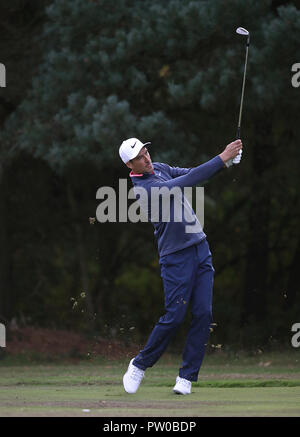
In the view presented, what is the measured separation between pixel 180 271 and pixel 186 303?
27cm

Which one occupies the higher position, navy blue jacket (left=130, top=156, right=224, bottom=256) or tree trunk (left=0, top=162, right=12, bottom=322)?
navy blue jacket (left=130, top=156, right=224, bottom=256)

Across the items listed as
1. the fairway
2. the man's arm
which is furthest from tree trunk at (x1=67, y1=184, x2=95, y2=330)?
the man's arm

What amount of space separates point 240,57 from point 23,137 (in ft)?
11.6

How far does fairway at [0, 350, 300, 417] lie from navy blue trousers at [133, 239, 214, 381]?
31 centimetres

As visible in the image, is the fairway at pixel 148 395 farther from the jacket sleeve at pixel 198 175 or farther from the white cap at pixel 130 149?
the white cap at pixel 130 149

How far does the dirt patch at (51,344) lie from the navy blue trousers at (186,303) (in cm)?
563

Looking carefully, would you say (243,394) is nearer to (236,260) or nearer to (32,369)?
(32,369)

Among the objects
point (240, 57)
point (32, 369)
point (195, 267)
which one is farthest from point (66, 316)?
point (195, 267)

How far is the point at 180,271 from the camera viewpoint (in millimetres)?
7988

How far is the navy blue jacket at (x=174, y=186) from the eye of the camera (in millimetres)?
7855

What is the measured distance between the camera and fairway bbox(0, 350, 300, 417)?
6.61 metres

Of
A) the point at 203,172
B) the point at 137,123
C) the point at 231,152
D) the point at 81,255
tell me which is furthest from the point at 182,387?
the point at 81,255

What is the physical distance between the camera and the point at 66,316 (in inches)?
746

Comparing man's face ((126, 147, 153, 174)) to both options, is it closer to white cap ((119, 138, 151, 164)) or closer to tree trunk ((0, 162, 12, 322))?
white cap ((119, 138, 151, 164))
